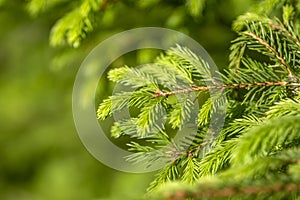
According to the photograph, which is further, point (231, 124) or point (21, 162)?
point (21, 162)

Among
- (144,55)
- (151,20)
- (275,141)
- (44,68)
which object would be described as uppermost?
(44,68)

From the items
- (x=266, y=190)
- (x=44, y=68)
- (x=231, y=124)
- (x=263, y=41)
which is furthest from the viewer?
(x=44, y=68)

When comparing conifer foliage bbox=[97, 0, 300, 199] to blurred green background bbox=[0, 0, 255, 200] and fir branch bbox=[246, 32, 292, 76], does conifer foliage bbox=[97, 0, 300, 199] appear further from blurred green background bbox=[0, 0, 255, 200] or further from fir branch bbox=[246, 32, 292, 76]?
blurred green background bbox=[0, 0, 255, 200]

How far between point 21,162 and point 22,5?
154 centimetres

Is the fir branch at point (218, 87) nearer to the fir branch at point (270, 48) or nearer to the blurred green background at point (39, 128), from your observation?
the fir branch at point (270, 48)

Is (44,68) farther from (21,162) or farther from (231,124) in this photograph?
(231,124)

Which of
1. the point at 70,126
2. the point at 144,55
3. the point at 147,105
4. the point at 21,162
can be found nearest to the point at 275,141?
the point at 147,105

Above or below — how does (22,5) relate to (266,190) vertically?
above

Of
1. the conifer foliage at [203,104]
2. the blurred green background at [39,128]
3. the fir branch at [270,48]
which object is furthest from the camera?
the blurred green background at [39,128]

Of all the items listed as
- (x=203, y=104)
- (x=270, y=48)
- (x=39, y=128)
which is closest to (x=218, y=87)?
(x=203, y=104)

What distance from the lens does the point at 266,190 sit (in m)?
0.90

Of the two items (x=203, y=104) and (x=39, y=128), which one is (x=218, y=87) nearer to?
(x=203, y=104)

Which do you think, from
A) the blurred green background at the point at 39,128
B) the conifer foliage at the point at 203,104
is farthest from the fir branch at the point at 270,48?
the blurred green background at the point at 39,128

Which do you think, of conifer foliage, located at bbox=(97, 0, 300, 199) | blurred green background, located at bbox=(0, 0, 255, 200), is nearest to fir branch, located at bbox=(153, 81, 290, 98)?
conifer foliage, located at bbox=(97, 0, 300, 199)
